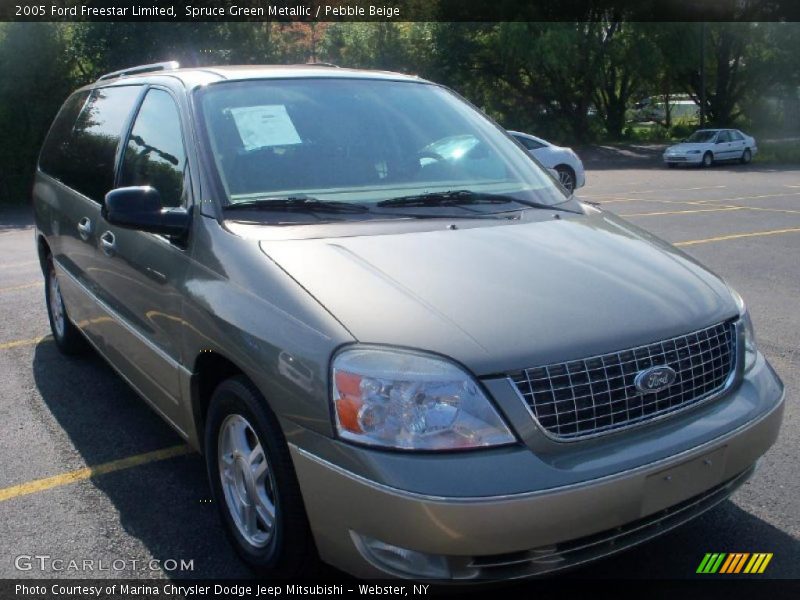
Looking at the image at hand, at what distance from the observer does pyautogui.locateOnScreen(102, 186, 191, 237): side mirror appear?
348 cm

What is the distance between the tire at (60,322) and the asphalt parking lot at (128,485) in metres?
0.10

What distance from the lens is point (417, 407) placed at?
2598 millimetres

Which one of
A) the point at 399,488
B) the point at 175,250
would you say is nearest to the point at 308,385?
the point at 399,488

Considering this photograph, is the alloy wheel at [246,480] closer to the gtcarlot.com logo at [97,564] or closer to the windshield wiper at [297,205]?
the gtcarlot.com logo at [97,564]

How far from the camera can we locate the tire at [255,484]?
2.88 metres

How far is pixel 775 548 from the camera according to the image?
3408 millimetres

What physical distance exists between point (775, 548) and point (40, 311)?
21.3 feet

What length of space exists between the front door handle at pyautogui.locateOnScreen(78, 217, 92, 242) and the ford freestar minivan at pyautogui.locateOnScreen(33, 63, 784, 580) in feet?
Answer: 1.31

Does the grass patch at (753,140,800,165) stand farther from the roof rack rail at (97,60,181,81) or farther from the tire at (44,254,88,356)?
the roof rack rail at (97,60,181,81)

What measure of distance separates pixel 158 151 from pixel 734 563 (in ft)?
9.90

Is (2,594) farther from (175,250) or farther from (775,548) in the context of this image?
(775,548)

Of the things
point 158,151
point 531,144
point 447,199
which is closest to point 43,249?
point 158,151

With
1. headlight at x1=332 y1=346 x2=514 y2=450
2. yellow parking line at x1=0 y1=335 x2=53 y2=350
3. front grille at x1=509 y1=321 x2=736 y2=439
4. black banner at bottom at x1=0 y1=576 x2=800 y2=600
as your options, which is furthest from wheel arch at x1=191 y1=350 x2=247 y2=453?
yellow parking line at x1=0 y1=335 x2=53 y2=350

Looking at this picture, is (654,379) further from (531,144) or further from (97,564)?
(531,144)
